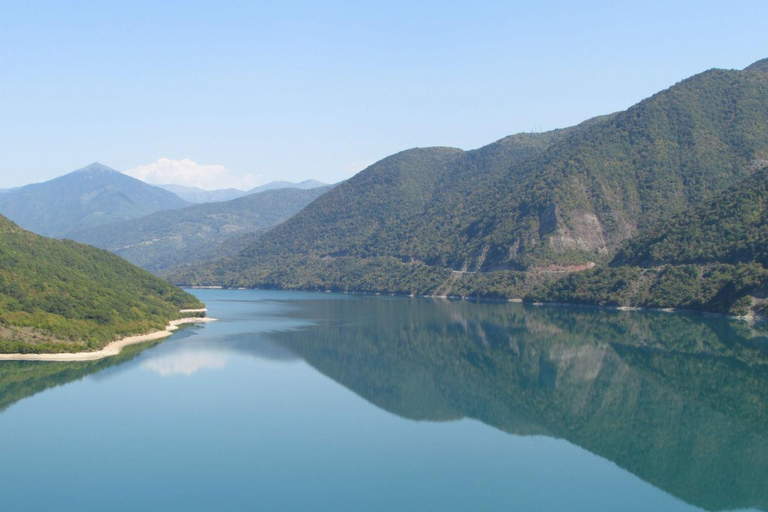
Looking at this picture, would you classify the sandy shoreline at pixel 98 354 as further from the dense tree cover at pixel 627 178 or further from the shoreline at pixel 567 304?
the dense tree cover at pixel 627 178

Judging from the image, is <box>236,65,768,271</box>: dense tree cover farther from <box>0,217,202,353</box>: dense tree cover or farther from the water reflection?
the water reflection

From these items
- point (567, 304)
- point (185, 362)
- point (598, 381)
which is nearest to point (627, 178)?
point (567, 304)

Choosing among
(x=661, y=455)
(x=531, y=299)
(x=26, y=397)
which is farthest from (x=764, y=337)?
(x=26, y=397)

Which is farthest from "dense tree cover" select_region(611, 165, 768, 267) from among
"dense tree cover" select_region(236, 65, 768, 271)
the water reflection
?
the water reflection

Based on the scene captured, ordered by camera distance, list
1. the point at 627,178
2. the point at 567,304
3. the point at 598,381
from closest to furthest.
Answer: the point at 598,381 < the point at 567,304 < the point at 627,178

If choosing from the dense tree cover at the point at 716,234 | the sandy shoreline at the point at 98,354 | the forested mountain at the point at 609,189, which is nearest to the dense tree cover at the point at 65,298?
the sandy shoreline at the point at 98,354

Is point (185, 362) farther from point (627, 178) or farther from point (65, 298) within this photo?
point (627, 178)
